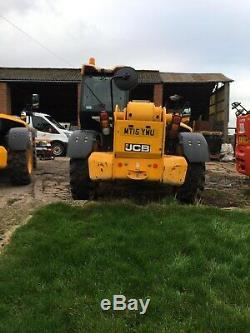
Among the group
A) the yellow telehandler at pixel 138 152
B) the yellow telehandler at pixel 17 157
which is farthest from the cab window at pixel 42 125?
the yellow telehandler at pixel 138 152

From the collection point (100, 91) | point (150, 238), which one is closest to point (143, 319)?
point (150, 238)

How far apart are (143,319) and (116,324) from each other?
239 mm

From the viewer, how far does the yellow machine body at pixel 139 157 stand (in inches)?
276

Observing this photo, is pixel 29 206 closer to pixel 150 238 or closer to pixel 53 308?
pixel 150 238

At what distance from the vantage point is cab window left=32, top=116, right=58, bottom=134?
66.6 ft

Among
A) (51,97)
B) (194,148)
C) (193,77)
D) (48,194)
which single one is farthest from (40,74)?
(194,148)

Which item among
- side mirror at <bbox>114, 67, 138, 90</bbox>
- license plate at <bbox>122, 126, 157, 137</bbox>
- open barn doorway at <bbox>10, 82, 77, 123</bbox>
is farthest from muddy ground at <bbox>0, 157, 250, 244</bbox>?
open barn doorway at <bbox>10, 82, 77, 123</bbox>

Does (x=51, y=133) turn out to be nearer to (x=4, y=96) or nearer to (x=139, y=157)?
(x=4, y=96)

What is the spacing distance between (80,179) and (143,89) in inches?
813

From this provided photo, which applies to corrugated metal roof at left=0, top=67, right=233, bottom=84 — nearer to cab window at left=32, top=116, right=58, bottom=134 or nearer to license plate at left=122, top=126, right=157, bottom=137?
cab window at left=32, top=116, right=58, bottom=134

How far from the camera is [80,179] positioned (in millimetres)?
7512

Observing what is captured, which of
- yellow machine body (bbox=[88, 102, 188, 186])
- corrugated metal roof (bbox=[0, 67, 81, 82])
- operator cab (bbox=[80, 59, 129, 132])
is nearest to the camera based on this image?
yellow machine body (bbox=[88, 102, 188, 186])

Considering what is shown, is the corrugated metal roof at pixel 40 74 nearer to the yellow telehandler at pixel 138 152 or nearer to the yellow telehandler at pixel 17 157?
the yellow telehandler at pixel 17 157

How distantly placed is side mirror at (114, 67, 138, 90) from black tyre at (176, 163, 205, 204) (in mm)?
1711
